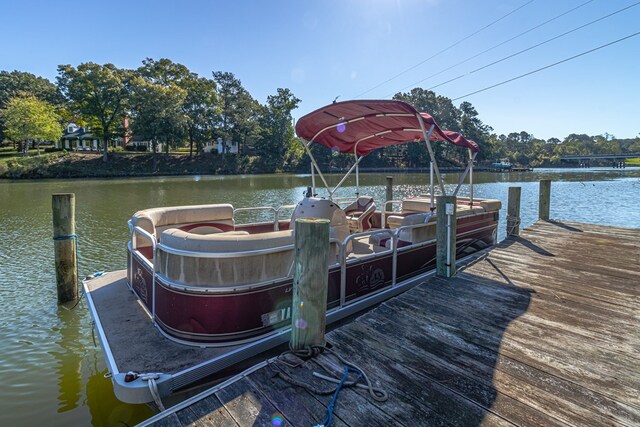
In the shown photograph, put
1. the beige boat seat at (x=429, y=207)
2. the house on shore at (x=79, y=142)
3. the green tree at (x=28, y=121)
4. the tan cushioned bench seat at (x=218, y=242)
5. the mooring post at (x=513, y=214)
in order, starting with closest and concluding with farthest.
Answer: the tan cushioned bench seat at (x=218, y=242) → the beige boat seat at (x=429, y=207) → the mooring post at (x=513, y=214) → the green tree at (x=28, y=121) → the house on shore at (x=79, y=142)

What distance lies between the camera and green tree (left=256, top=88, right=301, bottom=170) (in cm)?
5278

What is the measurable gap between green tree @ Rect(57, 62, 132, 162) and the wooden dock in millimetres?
49253

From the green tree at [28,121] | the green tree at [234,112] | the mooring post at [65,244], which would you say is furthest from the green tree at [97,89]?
the mooring post at [65,244]

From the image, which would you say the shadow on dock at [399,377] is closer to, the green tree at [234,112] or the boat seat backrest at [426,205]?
the boat seat backrest at [426,205]

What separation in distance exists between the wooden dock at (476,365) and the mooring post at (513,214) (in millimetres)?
3126

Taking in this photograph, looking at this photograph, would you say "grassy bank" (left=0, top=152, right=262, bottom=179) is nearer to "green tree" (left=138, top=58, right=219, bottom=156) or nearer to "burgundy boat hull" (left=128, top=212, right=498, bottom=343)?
"green tree" (left=138, top=58, right=219, bottom=156)

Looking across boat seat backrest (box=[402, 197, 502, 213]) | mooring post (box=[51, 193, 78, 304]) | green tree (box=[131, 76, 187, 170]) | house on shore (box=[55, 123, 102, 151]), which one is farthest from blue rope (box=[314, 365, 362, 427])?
house on shore (box=[55, 123, 102, 151])

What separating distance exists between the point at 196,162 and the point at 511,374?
164 feet

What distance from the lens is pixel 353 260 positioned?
4.43 meters

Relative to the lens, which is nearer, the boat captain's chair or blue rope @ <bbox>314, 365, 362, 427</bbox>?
blue rope @ <bbox>314, 365, 362, 427</bbox>

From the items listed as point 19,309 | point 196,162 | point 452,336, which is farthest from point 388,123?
point 196,162

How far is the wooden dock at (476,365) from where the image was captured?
217cm

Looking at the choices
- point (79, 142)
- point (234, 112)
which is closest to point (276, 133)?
point (234, 112)

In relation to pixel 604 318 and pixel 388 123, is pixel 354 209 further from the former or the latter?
pixel 604 318
